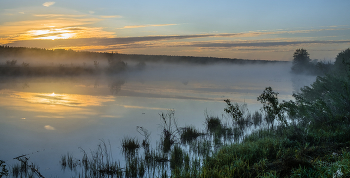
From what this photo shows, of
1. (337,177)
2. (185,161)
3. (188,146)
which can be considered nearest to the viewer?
(337,177)

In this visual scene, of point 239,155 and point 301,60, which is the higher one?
point 301,60

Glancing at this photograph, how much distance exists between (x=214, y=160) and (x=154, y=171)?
1471 mm

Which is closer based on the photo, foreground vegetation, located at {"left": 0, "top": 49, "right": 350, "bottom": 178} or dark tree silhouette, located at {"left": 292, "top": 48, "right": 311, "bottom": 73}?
foreground vegetation, located at {"left": 0, "top": 49, "right": 350, "bottom": 178}

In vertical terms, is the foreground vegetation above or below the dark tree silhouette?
below

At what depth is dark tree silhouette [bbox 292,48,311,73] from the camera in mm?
63728

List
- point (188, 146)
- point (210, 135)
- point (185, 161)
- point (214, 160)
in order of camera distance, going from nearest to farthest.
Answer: point (214, 160) → point (185, 161) → point (188, 146) → point (210, 135)

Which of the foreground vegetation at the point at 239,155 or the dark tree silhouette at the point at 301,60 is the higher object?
the dark tree silhouette at the point at 301,60

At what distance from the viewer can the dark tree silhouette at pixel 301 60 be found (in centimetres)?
6373

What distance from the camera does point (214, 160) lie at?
6484 millimetres

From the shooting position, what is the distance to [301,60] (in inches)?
2569

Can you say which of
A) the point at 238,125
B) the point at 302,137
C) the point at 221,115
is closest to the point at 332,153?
the point at 302,137

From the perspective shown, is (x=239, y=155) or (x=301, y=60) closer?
(x=239, y=155)

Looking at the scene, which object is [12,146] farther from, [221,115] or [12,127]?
[221,115]

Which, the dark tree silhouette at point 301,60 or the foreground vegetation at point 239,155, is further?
the dark tree silhouette at point 301,60
